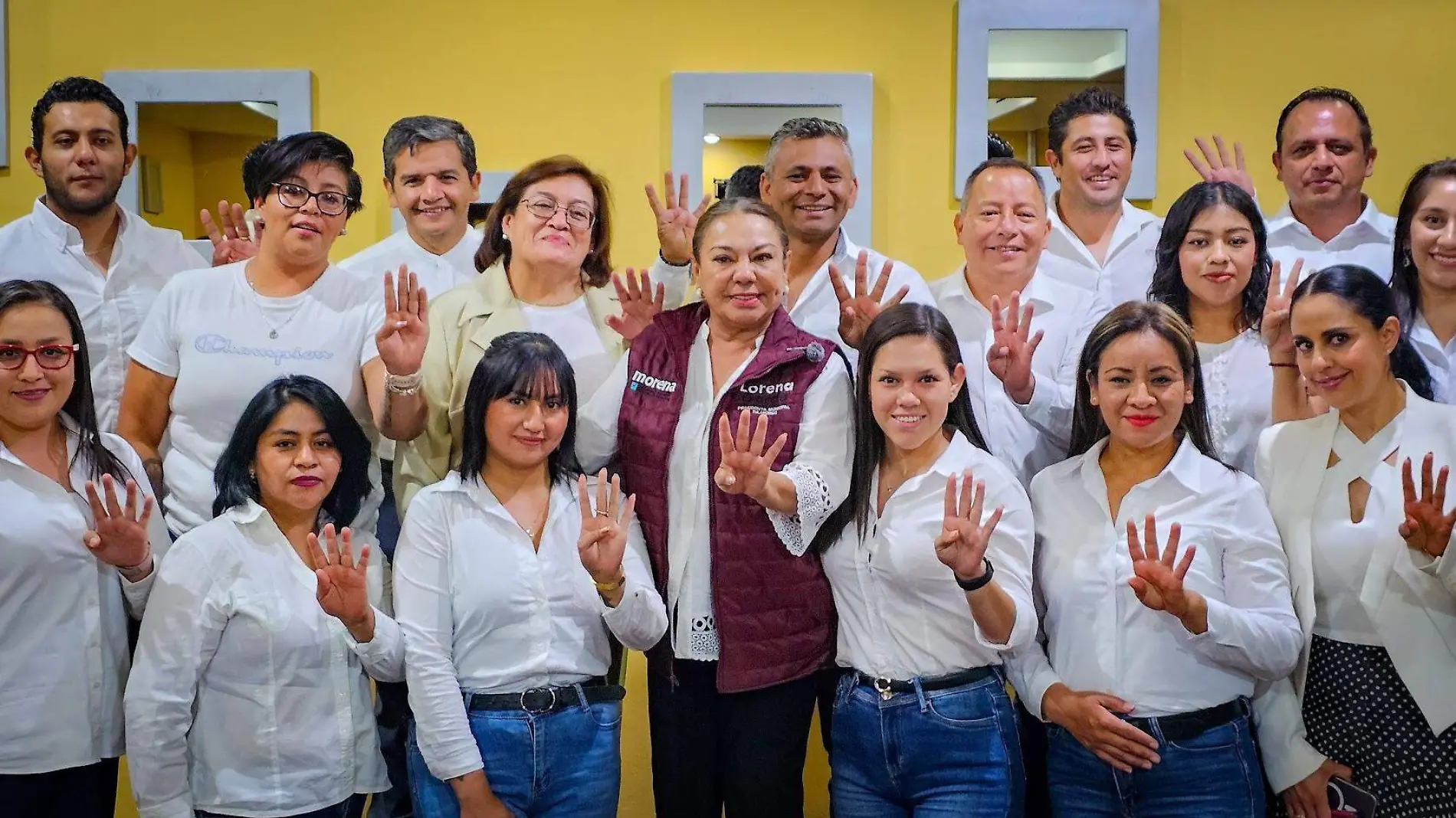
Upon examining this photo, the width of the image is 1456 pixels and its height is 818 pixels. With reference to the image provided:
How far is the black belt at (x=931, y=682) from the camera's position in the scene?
222 centimetres

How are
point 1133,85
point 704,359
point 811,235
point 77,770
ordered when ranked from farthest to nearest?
point 1133,85, point 811,235, point 704,359, point 77,770

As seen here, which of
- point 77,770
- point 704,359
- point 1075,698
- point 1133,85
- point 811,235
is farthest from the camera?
A: point 1133,85

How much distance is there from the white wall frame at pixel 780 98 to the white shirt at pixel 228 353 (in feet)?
5.06

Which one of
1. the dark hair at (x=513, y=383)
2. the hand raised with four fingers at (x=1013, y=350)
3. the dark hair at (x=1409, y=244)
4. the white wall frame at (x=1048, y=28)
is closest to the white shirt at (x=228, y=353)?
the dark hair at (x=513, y=383)

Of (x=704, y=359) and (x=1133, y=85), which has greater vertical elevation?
(x=1133, y=85)

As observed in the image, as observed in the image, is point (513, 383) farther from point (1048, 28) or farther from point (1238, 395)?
point (1048, 28)

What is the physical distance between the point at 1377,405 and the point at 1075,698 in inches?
32.4

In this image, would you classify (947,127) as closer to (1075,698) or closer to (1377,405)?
(1377,405)

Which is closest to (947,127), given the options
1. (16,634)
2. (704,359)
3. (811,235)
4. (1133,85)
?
(1133,85)

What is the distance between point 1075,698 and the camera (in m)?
2.20

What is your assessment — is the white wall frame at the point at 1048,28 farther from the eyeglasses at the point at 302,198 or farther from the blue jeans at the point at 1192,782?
the blue jeans at the point at 1192,782

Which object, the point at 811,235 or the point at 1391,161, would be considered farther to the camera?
the point at 1391,161

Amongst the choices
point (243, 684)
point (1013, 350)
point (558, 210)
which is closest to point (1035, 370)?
point (1013, 350)

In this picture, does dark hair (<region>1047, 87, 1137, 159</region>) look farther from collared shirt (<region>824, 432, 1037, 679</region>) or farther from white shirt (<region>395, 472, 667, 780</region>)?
white shirt (<region>395, 472, 667, 780</region>)
